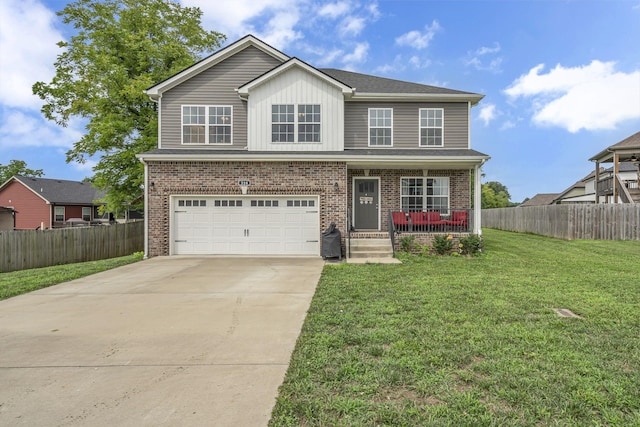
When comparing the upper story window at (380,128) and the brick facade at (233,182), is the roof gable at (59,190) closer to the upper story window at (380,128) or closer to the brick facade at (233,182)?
the brick facade at (233,182)

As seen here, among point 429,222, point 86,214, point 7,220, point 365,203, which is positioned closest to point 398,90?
point 365,203

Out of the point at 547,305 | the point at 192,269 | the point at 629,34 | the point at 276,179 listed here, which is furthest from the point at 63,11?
the point at 629,34

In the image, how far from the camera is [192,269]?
889 centimetres

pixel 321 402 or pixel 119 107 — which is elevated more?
pixel 119 107

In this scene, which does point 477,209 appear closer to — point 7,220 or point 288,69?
point 288,69

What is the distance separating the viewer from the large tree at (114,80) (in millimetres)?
15594

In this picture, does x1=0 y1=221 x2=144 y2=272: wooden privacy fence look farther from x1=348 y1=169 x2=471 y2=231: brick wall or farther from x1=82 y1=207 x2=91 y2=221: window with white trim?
x1=82 y1=207 x2=91 y2=221: window with white trim

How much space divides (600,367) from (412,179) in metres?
9.85

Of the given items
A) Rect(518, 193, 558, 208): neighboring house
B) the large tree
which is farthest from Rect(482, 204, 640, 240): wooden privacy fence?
Rect(518, 193, 558, 208): neighboring house

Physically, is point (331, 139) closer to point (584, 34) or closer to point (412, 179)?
point (412, 179)

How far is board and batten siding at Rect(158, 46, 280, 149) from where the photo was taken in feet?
41.1

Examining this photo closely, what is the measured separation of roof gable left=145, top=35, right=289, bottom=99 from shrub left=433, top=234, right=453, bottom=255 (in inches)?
351

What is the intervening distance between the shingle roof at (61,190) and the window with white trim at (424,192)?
95.0 feet

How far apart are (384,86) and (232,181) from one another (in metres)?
7.11
